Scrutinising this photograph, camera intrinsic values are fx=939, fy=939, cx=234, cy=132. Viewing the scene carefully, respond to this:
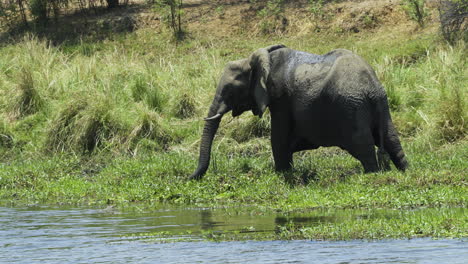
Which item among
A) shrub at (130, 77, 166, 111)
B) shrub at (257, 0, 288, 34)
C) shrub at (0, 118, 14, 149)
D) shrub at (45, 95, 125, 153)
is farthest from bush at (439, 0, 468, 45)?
shrub at (0, 118, 14, 149)

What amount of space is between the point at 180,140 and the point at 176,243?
921 centimetres

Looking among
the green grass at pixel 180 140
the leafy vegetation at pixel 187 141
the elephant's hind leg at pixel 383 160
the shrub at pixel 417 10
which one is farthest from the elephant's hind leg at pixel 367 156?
the shrub at pixel 417 10

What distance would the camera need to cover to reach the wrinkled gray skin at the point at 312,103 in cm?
1409

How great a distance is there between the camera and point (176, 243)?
1048 cm

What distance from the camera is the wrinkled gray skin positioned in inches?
555

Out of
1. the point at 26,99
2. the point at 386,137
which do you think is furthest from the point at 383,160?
the point at 26,99

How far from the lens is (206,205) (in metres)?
13.7

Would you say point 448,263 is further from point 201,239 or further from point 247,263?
point 201,239

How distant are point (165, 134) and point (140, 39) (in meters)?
11.6

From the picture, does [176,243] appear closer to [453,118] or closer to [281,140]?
[281,140]

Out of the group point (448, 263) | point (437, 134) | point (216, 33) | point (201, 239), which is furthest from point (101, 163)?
point (216, 33)

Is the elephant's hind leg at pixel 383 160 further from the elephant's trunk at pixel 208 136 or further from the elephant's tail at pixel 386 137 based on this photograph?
the elephant's trunk at pixel 208 136

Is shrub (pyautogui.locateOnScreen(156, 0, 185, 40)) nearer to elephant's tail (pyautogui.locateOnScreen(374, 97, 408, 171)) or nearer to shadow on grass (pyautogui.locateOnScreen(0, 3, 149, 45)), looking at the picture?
shadow on grass (pyautogui.locateOnScreen(0, 3, 149, 45))

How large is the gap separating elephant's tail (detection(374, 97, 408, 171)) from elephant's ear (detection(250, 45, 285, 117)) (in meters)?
1.88
